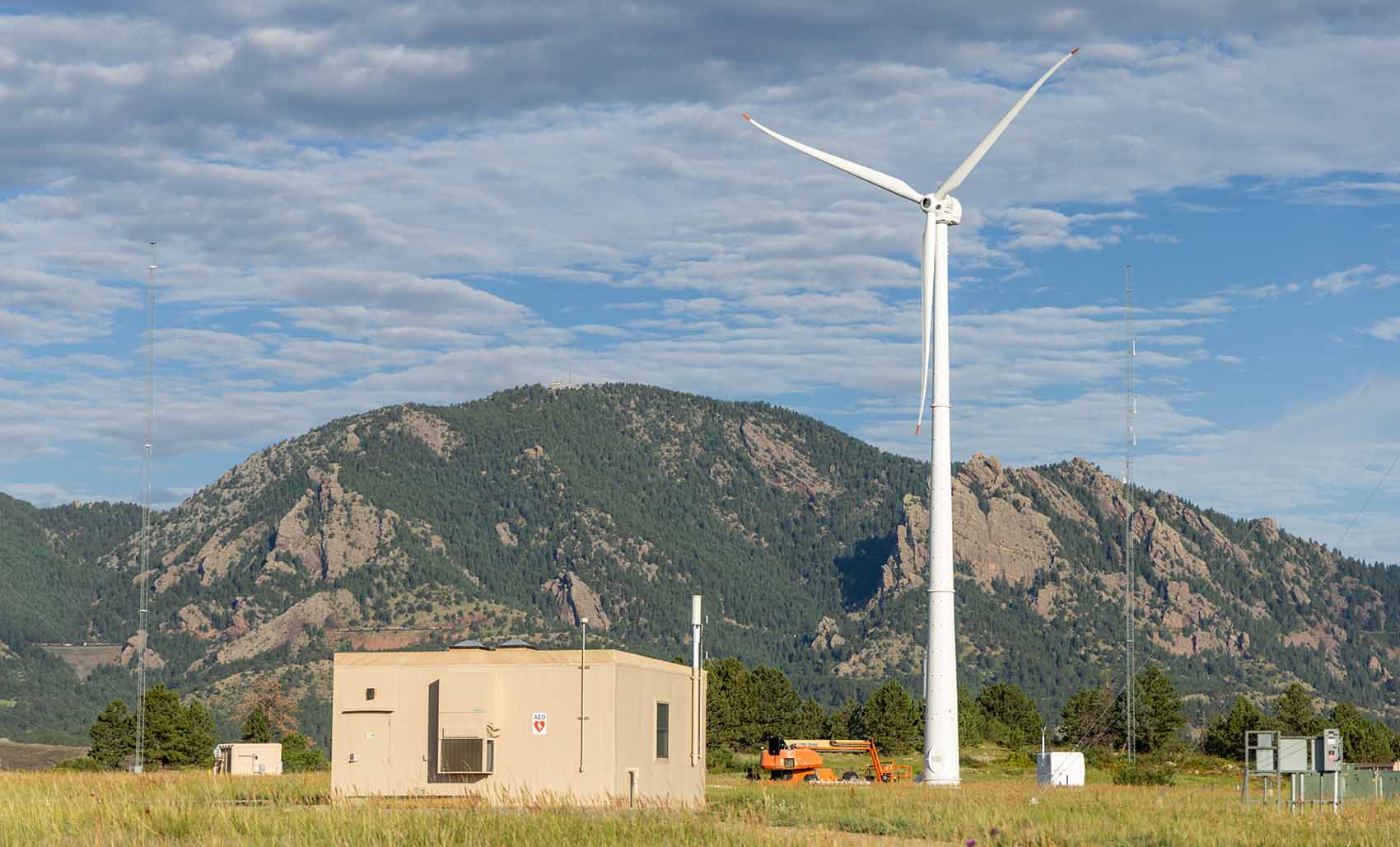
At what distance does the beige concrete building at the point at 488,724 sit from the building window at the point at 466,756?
0.07ft

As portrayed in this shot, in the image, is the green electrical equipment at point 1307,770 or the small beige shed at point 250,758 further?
the small beige shed at point 250,758

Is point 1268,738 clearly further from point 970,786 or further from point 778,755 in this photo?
point 778,755

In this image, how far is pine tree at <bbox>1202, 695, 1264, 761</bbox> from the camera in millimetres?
142500

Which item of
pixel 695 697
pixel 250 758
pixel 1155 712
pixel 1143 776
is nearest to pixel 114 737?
pixel 250 758

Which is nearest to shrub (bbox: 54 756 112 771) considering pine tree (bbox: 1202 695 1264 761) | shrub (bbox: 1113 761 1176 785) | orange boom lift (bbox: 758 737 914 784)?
orange boom lift (bbox: 758 737 914 784)

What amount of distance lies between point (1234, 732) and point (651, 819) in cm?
12260

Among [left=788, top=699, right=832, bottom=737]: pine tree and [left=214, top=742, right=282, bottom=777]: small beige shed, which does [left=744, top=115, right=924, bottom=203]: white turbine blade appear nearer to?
[left=214, top=742, right=282, bottom=777]: small beige shed

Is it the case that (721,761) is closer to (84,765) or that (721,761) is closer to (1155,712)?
(84,765)

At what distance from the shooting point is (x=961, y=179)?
76.2 meters

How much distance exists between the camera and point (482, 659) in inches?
1716

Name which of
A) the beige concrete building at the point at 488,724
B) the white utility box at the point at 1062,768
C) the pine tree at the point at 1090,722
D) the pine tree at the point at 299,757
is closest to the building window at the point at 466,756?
the beige concrete building at the point at 488,724

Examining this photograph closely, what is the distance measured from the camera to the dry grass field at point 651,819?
29828mm

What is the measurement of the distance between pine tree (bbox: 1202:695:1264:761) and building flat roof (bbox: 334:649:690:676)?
110 metres

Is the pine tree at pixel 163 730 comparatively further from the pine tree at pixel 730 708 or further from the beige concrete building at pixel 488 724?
the beige concrete building at pixel 488 724
